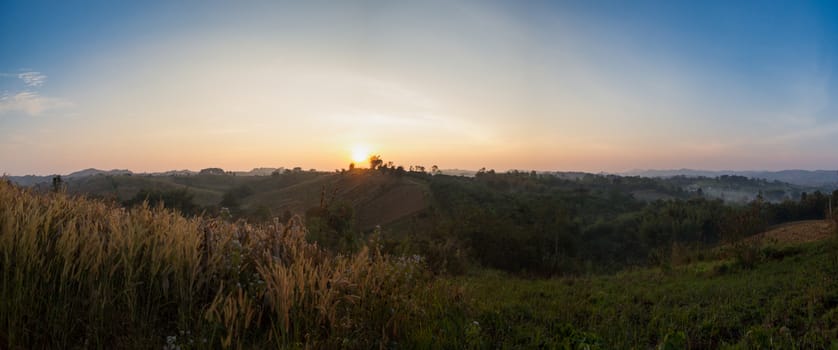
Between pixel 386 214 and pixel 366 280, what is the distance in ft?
96.0

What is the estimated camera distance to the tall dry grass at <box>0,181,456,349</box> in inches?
101

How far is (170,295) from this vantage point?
308 centimetres

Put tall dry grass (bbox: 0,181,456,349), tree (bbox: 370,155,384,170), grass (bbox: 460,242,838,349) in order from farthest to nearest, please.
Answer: tree (bbox: 370,155,384,170) < grass (bbox: 460,242,838,349) < tall dry grass (bbox: 0,181,456,349)

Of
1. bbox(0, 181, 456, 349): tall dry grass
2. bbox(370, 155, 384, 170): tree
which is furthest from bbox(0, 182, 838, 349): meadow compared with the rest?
bbox(370, 155, 384, 170): tree

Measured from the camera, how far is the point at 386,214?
32.6 metres

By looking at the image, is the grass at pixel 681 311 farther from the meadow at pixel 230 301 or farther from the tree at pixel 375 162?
the tree at pixel 375 162

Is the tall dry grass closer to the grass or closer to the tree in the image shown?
the grass

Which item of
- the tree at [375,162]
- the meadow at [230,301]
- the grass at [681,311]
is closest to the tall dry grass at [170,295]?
the meadow at [230,301]

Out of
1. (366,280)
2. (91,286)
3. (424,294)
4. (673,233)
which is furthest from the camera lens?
(673,233)

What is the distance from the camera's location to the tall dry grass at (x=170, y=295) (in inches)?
101

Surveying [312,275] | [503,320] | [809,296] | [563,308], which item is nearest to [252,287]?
[312,275]

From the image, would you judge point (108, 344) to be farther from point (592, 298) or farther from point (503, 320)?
point (592, 298)

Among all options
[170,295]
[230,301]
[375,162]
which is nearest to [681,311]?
[230,301]

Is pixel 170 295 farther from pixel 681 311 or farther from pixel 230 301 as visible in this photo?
pixel 681 311
